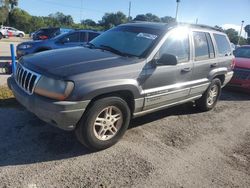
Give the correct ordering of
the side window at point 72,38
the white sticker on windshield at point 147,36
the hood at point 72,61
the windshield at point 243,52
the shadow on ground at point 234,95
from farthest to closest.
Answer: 1. the side window at point 72,38
2. the windshield at point 243,52
3. the shadow on ground at point 234,95
4. the white sticker on windshield at point 147,36
5. the hood at point 72,61

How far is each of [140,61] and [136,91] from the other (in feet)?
1.52

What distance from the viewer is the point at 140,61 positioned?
4.43 metres

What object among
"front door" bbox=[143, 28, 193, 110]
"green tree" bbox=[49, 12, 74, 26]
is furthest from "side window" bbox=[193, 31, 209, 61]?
"green tree" bbox=[49, 12, 74, 26]

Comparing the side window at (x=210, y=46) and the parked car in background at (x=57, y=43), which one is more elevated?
the side window at (x=210, y=46)

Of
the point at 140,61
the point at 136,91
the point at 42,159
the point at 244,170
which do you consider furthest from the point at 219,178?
the point at 42,159

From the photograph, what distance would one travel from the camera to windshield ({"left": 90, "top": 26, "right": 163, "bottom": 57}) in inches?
187

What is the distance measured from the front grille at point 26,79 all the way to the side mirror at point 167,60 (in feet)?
6.15

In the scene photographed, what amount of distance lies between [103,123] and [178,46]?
2025 mm

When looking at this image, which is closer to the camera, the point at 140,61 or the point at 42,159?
the point at 42,159

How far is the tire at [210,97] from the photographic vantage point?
Answer: 6.39 metres

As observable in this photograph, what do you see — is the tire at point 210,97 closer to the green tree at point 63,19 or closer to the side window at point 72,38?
the side window at point 72,38

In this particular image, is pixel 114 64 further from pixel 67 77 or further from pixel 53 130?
pixel 53 130

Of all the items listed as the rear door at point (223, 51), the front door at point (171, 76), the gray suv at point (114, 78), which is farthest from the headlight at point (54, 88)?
the rear door at point (223, 51)

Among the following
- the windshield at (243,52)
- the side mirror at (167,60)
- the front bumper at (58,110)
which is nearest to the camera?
the front bumper at (58,110)
